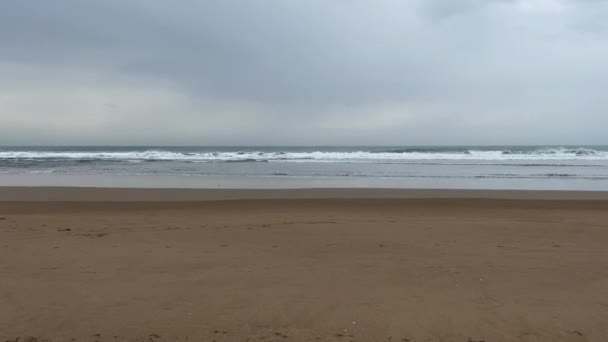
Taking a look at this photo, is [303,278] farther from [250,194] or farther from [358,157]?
[358,157]

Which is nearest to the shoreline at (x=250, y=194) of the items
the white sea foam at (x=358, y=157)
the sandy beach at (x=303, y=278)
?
the sandy beach at (x=303, y=278)

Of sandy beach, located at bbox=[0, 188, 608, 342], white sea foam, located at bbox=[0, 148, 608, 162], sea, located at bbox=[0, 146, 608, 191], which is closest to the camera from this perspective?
sandy beach, located at bbox=[0, 188, 608, 342]

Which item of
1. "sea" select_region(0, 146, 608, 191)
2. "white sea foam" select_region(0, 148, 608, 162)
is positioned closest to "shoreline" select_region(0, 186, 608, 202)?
"sea" select_region(0, 146, 608, 191)

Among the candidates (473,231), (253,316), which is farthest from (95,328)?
(473,231)

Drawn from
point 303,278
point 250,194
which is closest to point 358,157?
point 250,194

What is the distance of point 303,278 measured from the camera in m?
4.44

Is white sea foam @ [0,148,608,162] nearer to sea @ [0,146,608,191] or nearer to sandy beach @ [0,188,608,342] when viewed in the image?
sea @ [0,146,608,191]

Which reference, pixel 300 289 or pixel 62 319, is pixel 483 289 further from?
pixel 62 319

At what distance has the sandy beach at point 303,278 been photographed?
3.28 meters

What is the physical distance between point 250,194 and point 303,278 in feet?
31.4

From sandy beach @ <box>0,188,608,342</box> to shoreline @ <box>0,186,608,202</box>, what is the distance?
382 centimetres

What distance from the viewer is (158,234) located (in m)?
6.89

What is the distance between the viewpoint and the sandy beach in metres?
3.28

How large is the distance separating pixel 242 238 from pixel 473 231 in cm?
394
